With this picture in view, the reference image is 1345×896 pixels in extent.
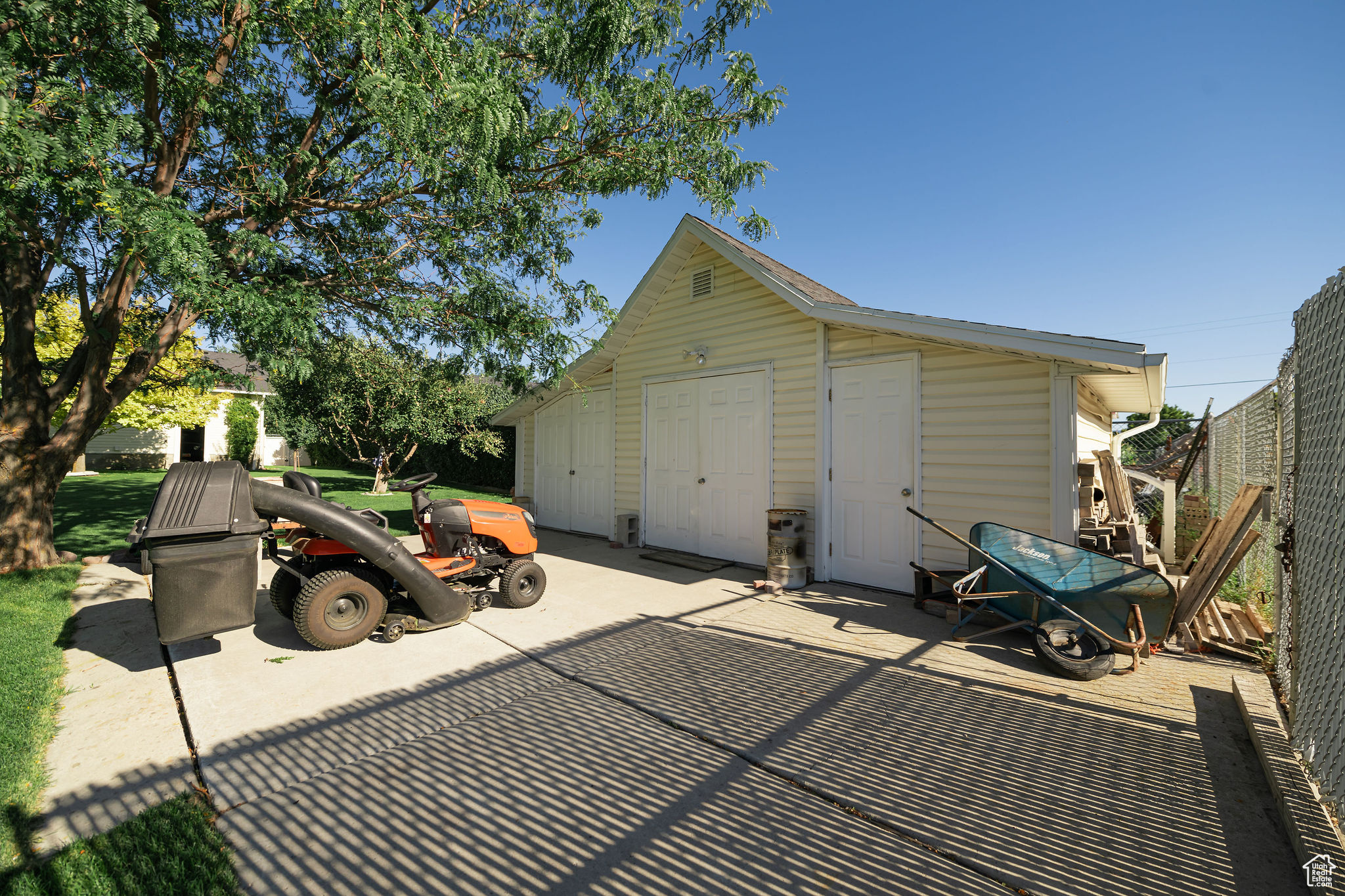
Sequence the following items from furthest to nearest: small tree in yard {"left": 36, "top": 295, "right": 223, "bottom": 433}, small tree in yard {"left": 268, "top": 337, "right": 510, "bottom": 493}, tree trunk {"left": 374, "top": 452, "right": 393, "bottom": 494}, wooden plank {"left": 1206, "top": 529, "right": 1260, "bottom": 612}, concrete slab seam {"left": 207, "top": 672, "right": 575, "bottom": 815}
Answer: tree trunk {"left": 374, "top": 452, "right": 393, "bottom": 494}
small tree in yard {"left": 268, "top": 337, "right": 510, "bottom": 493}
small tree in yard {"left": 36, "top": 295, "right": 223, "bottom": 433}
wooden plank {"left": 1206, "top": 529, "right": 1260, "bottom": 612}
concrete slab seam {"left": 207, "top": 672, "right": 575, "bottom": 815}

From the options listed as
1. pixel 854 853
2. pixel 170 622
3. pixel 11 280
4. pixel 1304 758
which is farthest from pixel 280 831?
pixel 11 280

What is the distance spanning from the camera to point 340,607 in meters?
3.96

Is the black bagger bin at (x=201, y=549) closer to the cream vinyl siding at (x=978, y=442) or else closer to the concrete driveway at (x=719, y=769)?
the concrete driveway at (x=719, y=769)

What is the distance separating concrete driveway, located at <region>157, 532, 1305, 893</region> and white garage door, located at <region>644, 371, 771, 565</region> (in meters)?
2.93

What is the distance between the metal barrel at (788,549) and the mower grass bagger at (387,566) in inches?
102

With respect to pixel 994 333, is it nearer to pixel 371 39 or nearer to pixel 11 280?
pixel 371 39

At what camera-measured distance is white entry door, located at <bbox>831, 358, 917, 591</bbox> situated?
225 inches

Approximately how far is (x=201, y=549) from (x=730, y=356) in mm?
5801

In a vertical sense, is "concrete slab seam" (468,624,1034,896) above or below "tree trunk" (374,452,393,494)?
below

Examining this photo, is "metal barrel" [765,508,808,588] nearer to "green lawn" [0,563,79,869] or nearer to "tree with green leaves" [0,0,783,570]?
"tree with green leaves" [0,0,783,570]

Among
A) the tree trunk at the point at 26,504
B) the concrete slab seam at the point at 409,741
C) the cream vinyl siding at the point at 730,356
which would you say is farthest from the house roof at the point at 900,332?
the tree trunk at the point at 26,504

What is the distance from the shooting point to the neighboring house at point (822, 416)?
4.89m

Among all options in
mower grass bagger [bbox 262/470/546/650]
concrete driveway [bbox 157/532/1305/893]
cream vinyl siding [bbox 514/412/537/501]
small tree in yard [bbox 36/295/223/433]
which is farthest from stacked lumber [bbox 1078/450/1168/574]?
cream vinyl siding [bbox 514/412/537/501]

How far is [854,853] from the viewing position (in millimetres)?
2053
